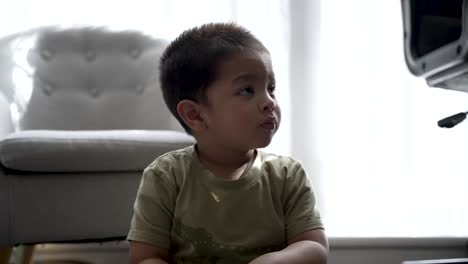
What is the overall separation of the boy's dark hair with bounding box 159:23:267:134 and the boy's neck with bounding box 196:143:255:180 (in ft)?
0.31

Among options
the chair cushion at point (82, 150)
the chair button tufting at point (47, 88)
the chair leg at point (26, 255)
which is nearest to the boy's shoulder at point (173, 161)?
the chair cushion at point (82, 150)

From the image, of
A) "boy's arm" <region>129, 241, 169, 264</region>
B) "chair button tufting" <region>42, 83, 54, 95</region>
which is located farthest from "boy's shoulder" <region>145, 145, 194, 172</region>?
"chair button tufting" <region>42, 83, 54, 95</region>

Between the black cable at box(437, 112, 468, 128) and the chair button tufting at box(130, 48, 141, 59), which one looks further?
the chair button tufting at box(130, 48, 141, 59)

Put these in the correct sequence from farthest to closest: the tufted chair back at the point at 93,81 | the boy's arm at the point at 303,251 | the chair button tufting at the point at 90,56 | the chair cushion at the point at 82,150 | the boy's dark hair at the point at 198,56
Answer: the chair button tufting at the point at 90,56, the tufted chair back at the point at 93,81, the chair cushion at the point at 82,150, the boy's dark hair at the point at 198,56, the boy's arm at the point at 303,251

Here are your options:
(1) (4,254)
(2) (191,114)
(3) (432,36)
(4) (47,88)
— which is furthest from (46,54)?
(3) (432,36)

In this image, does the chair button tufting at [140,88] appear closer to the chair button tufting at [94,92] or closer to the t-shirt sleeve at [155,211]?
the chair button tufting at [94,92]

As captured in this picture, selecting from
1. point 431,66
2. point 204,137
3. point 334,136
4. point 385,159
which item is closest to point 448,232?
point 385,159

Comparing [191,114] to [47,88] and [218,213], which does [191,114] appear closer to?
[218,213]

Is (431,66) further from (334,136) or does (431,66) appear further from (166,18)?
(166,18)

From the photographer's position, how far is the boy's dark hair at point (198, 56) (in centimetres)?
104

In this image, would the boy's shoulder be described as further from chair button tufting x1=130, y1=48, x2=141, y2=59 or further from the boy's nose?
chair button tufting x1=130, y1=48, x2=141, y2=59

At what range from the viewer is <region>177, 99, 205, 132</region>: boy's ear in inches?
41.9

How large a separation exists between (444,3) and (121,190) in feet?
2.82

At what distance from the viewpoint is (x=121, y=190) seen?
1453 mm
